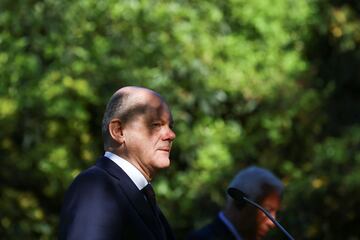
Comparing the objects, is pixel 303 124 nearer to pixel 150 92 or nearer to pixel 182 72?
pixel 182 72

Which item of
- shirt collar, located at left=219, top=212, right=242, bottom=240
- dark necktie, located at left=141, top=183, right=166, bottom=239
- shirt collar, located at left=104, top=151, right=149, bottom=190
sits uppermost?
shirt collar, located at left=104, top=151, right=149, bottom=190

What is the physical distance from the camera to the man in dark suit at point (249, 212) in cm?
536

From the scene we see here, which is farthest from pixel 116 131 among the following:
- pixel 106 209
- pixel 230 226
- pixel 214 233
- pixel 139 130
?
pixel 230 226

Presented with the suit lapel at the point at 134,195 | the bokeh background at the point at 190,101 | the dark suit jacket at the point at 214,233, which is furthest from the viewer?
the bokeh background at the point at 190,101

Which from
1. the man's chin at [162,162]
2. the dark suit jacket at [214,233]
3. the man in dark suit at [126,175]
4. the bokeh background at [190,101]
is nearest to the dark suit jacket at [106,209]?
the man in dark suit at [126,175]

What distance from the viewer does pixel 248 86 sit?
10250 millimetres

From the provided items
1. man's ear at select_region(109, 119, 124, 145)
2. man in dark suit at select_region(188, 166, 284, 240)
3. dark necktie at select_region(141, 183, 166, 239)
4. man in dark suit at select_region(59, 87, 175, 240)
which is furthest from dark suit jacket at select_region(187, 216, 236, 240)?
man's ear at select_region(109, 119, 124, 145)

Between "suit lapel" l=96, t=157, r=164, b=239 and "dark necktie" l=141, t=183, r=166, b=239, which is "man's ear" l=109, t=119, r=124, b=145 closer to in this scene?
"suit lapel" l=96, t=157, r=164, b=239

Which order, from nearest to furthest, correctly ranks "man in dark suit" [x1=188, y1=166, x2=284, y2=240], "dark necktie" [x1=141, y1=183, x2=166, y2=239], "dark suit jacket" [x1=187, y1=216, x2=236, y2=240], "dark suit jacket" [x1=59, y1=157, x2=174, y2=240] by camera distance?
"dark suit jacket" [x1=59, y1=157, x2=174, y2=240], "dark necktie" [x1=141, y1=183, x2=166, y2=239], "dark suit jacket" [x1=187, y1=216, x2=236, y2=240], "man in dark suit" [x1=188, y1=166, x2=284, y2=240]

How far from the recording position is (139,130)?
11.8 ft

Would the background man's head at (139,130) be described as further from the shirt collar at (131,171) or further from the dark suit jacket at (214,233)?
the dark suit jacket at (214,233)

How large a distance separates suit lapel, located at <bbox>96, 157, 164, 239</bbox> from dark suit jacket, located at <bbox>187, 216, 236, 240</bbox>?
63.6 inches

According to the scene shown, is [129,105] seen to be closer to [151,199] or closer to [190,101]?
[151,199]

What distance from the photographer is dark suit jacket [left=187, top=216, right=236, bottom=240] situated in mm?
5157
